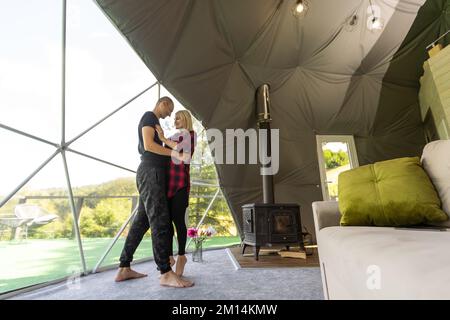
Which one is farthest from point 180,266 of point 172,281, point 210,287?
point 210,287

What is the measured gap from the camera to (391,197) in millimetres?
1223

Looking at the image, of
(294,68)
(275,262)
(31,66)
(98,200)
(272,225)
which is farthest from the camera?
(294,68)

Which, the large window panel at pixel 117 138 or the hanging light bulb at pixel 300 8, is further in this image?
the hanging light bulb at pixel 300 8

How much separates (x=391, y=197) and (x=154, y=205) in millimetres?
1510

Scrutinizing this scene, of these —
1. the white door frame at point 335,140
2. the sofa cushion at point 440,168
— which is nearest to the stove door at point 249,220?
the white door frame at point 335,140

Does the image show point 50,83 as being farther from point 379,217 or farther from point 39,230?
point 379,217

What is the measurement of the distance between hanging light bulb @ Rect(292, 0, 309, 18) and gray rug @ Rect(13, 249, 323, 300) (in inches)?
127

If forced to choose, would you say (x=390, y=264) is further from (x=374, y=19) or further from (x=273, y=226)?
(x=374, y=19)

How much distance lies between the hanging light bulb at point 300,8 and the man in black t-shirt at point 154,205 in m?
2.52

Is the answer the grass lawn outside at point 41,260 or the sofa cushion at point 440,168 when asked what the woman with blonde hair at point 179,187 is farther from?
the sofa cushion at point 440,168

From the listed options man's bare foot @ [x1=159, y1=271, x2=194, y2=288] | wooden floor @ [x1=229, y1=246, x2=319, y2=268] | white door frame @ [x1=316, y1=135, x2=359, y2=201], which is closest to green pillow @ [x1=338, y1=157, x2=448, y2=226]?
man's bare foot @ [x1=159, y1=271, x2=194, y2=288]

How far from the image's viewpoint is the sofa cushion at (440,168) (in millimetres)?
1139

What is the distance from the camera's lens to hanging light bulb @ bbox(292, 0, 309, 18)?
3.02 metres

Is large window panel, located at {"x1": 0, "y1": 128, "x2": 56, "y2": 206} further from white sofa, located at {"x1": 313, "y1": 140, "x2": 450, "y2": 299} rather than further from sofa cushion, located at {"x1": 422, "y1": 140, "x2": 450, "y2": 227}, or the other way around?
sofa cushion, located at {"x1": 422, "y1": 140, "x2": 450, "y2": 227}
